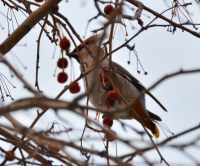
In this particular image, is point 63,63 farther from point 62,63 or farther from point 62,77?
point 62,77

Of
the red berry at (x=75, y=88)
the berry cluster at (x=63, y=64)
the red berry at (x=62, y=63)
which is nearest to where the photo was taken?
the berry cluster at (x=63, y=64)

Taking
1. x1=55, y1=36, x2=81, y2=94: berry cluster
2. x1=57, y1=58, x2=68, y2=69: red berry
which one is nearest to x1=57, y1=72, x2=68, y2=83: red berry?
x1=55, y1=36, x2=81, y2=94: berry cluster

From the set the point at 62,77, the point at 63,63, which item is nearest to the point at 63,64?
the point at 63,63

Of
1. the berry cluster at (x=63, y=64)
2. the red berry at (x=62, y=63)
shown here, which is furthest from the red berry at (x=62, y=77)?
the red berry at (x=62, y=63)

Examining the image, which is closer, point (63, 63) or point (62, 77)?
point (63, 63)

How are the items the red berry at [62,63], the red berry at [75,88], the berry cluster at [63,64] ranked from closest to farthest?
the berry cluster at [63,64] → the red berry at [62,63] → the red berry at [75,88]

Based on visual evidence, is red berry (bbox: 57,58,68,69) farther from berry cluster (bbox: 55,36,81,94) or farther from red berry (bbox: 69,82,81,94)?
red berry (bbox: 69,82,81,94)

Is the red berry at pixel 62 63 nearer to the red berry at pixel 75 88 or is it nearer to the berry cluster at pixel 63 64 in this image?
the berry cluster at pixel 63 64

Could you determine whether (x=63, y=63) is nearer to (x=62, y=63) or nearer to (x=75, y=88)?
(x=62, y=63)

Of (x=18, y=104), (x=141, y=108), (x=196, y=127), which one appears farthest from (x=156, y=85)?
(x=141, y=108)

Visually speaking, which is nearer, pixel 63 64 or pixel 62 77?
pixel 63 64

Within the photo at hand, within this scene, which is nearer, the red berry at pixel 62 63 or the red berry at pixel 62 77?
the red berry at pixel 62 63

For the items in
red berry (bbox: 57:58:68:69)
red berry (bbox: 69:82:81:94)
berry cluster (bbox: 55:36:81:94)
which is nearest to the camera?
berry cluster (bbox: 55:36:81:94)

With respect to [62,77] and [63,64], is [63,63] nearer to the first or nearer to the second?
[63,64]
